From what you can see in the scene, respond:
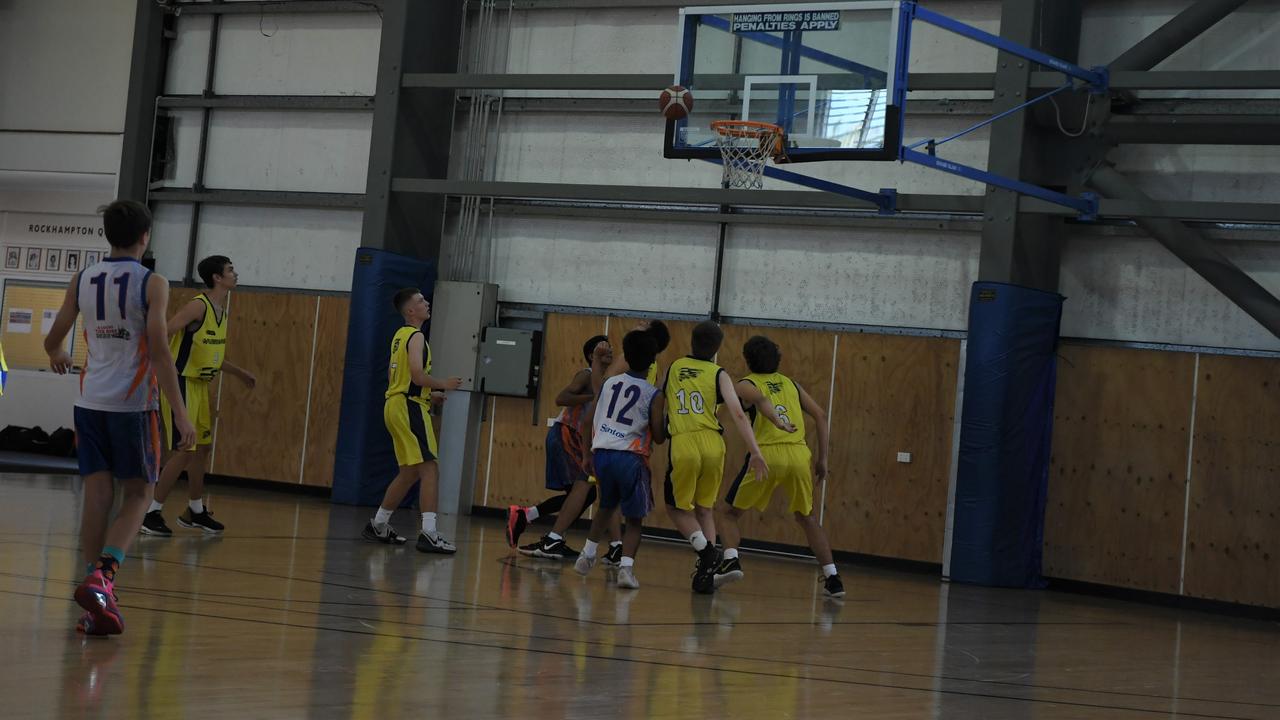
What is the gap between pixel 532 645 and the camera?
6105mm

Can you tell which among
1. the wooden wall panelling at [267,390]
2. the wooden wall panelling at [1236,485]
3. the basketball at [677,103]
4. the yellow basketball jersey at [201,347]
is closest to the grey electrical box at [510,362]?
the wooden wall panelling at [267,390]

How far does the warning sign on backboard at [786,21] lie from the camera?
1016 cm

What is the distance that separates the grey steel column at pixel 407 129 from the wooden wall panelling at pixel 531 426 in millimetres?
1896

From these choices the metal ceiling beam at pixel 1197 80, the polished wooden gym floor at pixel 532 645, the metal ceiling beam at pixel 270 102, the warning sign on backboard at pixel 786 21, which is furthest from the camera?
the metal ceiling beam at pixel 270 102

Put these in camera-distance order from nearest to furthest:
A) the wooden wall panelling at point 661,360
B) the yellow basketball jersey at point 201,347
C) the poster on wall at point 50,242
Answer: the yellow basketball jersey at point 201,347
the wooden wall panelling at point 661,360
the poster on wall at point 50,242

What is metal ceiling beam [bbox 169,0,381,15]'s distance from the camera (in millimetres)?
15863

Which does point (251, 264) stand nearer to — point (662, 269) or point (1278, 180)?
point (662, 269)

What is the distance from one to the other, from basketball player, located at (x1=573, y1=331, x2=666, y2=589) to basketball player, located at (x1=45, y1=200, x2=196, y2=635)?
3.47 meters

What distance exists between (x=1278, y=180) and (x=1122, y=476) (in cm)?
288

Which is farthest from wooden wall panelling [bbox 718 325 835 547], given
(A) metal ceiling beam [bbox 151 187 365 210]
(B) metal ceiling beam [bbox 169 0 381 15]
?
(B) metal ceiling beam [bbox 169 0 381 15]

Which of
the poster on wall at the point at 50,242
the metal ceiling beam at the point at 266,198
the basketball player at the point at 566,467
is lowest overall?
the basketball player at the point at 566,467

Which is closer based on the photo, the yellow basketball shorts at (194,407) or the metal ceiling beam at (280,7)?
the yellow basketball shorts at (194,407)

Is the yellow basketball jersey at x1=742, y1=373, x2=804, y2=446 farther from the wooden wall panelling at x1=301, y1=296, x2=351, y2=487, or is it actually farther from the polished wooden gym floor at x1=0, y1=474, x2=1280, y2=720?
the wooden wall panelling at x1=301, y1=296, x2=351, y2=487

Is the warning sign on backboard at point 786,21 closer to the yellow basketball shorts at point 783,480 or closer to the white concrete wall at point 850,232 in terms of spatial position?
the white concrete wall at point 850,232
